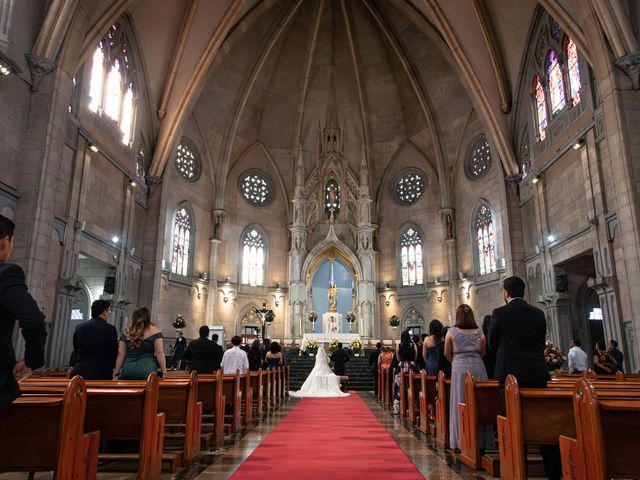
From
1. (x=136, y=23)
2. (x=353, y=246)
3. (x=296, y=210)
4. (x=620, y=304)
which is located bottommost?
(x=620, y=304)

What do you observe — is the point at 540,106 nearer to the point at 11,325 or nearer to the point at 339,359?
the point at 339,359

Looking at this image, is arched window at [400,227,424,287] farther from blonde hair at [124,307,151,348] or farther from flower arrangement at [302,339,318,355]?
blonde hair at [124,307,151,348]

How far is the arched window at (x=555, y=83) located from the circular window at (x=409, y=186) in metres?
12.5

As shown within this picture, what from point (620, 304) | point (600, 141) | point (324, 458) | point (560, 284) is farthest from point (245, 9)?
point (324, 458)

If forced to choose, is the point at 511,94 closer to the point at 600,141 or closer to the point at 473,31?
the point at 473,31

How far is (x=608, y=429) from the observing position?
3.25 meters

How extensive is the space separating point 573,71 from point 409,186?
15234 millimetres

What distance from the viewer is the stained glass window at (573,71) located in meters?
19.5

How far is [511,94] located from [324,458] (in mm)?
23021

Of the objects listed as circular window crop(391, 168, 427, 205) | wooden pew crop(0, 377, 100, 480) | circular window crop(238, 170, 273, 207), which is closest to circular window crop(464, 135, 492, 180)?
circular window crop(391, 168, 427, 205)

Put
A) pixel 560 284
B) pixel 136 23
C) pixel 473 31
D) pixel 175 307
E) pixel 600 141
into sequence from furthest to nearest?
1. pixel 175 307
2. pixel 473 31
3. pixel 136 23
4. pixel 560 284
5. pixel 600 141

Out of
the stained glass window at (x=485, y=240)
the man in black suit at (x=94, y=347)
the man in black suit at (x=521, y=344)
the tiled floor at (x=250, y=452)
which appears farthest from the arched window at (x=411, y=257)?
the man in black suit at (x=94, y=347)

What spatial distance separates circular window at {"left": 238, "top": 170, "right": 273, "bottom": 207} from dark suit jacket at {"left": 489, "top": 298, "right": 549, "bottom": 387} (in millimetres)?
29210

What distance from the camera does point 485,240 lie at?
29.0 metres
